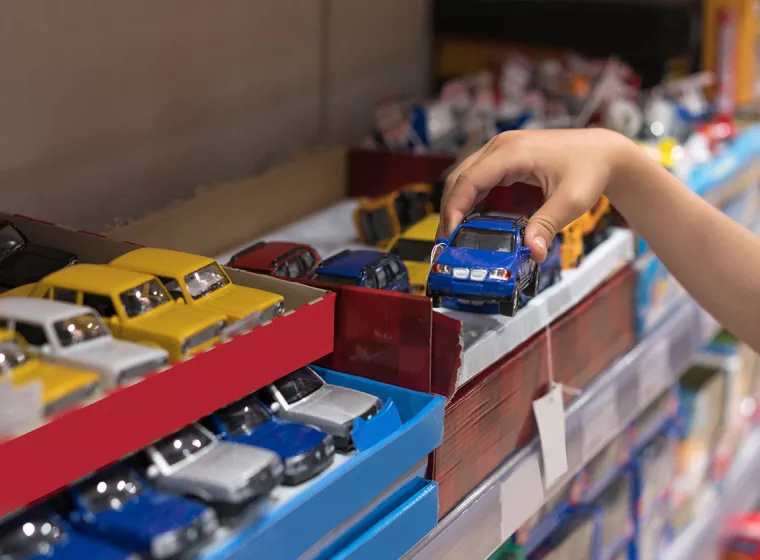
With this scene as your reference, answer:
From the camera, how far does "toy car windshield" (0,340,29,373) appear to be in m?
0.85

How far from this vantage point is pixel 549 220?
1193mm

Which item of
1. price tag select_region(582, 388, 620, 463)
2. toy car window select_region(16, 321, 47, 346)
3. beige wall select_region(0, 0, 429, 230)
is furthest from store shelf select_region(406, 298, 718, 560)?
beige wall select_region(0, 0, 429, 230)

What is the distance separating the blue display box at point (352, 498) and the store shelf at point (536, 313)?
111 millimetres

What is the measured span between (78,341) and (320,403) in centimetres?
30

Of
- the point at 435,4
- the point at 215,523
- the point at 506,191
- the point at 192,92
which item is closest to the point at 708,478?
the point at 506,191

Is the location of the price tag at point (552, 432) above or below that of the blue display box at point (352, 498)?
below

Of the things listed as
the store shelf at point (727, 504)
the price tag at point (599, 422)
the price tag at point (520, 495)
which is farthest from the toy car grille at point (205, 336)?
the store shelf at point (727, 504)

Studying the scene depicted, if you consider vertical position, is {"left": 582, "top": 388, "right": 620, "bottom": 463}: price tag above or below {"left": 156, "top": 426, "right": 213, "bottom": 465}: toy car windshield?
below

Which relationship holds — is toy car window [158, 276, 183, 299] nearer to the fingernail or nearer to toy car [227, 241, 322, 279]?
toy car [227, 241, 322, 279]

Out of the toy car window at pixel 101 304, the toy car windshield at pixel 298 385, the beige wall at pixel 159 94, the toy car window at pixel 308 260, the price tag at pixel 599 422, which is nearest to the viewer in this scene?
the toy car window at pixel 101 304

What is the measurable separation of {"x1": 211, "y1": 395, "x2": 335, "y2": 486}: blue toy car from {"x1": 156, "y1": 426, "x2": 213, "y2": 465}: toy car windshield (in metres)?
0.05

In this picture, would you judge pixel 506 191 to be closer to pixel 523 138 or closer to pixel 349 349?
pixel 523 138

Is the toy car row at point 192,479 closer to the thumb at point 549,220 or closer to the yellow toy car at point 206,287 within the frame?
the yellow toy car at point 206,287

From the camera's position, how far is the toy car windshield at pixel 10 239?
115 cm
